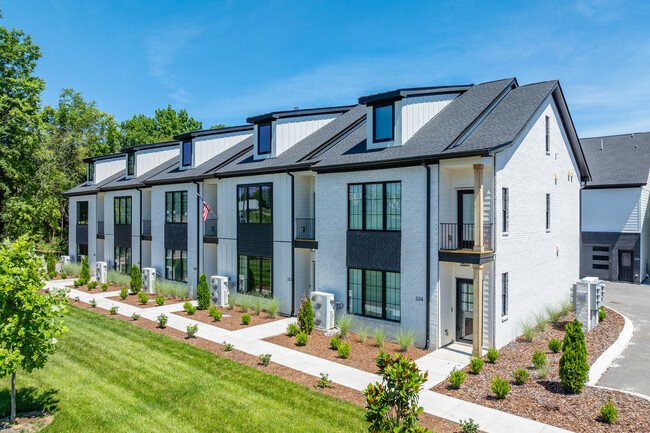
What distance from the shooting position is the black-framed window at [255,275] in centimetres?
1903

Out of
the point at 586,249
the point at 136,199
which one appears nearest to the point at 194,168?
the point at 136,199

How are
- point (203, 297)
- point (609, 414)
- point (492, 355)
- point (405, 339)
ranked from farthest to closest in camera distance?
point (203, 297) → point (405, 339) → point (492, 355) → point (609, 414)

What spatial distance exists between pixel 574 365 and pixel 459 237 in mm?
5355

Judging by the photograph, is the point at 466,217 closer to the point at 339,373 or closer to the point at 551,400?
the point at 551,400

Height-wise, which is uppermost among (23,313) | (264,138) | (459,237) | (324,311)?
(264,138)

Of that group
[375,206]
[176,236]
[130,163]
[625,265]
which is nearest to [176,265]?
[176,236]

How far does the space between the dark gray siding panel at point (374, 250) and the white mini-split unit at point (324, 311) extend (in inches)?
60.6

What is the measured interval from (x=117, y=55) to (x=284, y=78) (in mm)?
9187

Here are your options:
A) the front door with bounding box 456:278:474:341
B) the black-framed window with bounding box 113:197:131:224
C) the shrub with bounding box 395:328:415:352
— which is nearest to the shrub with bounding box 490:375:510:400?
the shrub with bounding box 395:328:415:352

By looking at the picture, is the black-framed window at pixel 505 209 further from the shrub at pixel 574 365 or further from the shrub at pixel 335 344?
the shrub at pixel 335 344

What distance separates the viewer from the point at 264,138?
66.3ft

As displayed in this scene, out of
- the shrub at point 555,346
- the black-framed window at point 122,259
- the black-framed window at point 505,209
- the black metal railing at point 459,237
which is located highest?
the black-framed window at point 505,209

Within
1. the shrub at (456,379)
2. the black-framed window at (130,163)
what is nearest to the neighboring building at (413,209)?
the shrub at (456,379)

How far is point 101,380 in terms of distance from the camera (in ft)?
34.2
